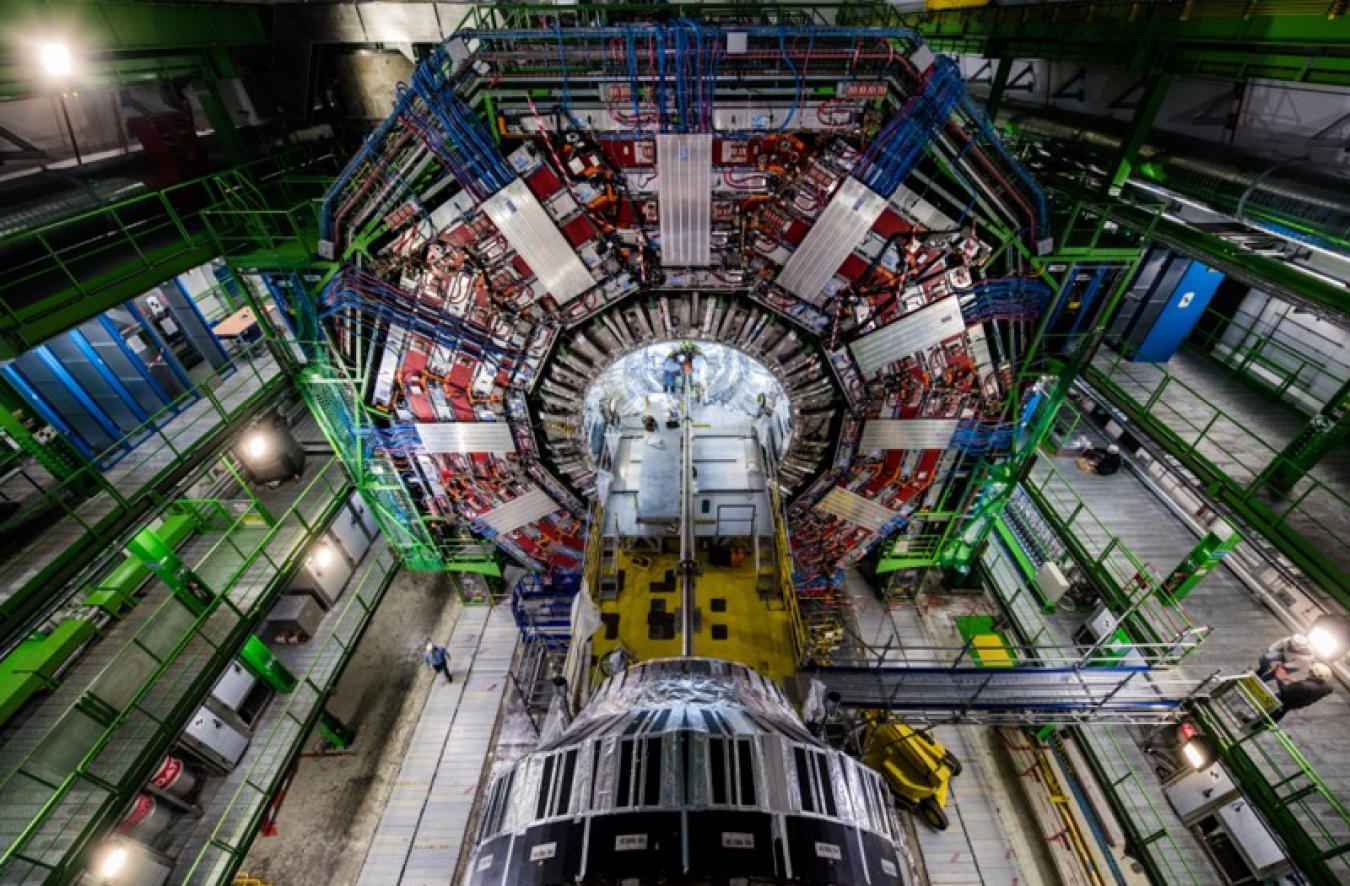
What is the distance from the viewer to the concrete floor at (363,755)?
27.8 ft

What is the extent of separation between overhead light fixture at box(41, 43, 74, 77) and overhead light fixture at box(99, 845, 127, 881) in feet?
30.8

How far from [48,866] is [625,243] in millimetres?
7860

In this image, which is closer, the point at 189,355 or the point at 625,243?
the point at 625,243

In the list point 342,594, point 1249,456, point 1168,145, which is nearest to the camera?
point 1249,456

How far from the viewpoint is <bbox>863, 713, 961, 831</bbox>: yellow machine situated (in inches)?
331

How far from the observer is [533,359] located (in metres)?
6.55

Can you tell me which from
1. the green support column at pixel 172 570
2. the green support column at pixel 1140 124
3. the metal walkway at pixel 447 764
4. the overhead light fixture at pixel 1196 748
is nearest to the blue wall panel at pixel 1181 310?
the green support column at pixel 1140 124

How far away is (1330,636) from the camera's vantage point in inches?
252

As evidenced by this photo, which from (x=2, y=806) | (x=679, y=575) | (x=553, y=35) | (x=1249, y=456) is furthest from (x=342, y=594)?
(x=1249, y=456)

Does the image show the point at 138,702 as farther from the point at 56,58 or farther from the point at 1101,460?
the point at 1101,460

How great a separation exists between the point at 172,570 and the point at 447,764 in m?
4.86

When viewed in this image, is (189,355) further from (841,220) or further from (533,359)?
(841,220)

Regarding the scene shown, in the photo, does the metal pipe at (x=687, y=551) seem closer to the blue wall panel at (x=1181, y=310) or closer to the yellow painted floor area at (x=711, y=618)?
the yellow painted floor area at (x=711, y=618)

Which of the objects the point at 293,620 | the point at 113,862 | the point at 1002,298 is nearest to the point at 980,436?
the point at 1002,298
